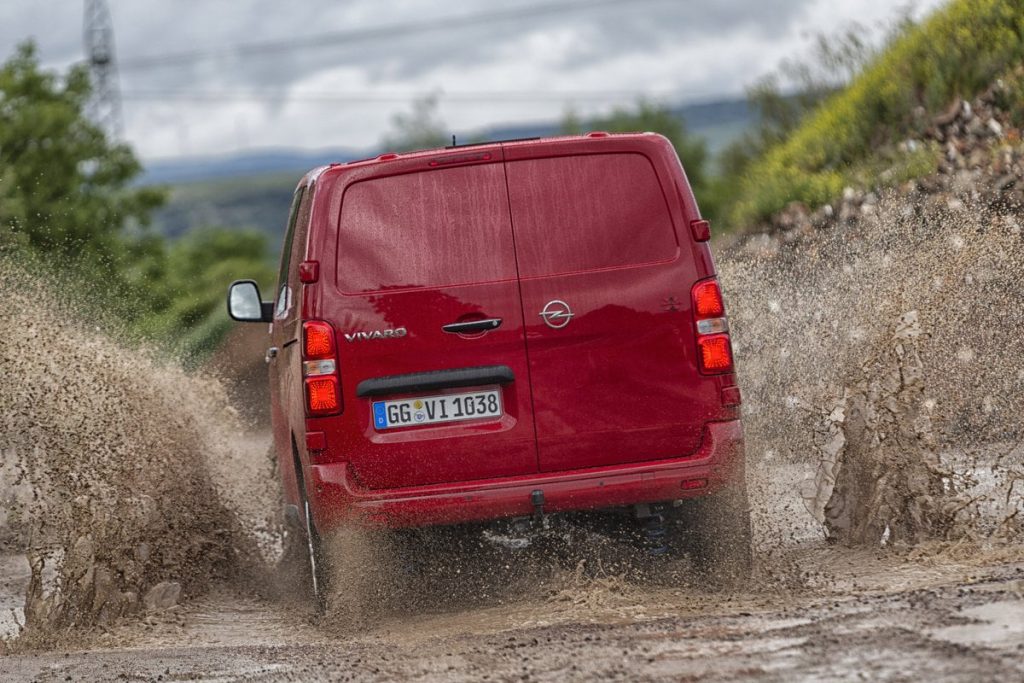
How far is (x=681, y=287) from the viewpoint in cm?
628

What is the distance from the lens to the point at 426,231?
6344mm

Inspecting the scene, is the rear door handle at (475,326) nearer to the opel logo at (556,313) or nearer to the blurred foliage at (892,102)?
the opel logo at (556,313)

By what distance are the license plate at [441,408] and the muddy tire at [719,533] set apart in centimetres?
101

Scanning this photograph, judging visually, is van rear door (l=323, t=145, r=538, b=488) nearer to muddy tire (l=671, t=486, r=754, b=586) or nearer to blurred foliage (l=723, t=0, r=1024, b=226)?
muddy tire (l=671, t=486, r=754, b=586)

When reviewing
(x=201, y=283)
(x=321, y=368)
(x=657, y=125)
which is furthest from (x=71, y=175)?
(x=657, y=125)

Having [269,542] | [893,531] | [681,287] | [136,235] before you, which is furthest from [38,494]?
[136,235]

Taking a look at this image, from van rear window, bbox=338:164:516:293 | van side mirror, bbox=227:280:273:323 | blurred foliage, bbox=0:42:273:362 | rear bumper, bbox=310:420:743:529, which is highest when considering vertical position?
blurred foliage, bbox=0:42:273:362

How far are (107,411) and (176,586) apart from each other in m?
1.07

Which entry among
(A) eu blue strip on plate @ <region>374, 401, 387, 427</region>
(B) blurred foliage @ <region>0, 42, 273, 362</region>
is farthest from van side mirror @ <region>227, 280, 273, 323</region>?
(B) blurred foliage @ <region>0, 42, 273, 362</region>

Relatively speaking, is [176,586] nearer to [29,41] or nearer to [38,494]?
[38,494]

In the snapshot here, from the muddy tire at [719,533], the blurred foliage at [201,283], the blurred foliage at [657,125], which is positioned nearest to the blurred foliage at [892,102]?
the blurred foliage at [201,283]

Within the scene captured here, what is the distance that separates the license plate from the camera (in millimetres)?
6328

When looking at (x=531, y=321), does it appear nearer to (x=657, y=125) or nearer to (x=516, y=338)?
(x=516, y=338)

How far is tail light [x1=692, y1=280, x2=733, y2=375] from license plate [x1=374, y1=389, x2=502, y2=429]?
0.86 m
